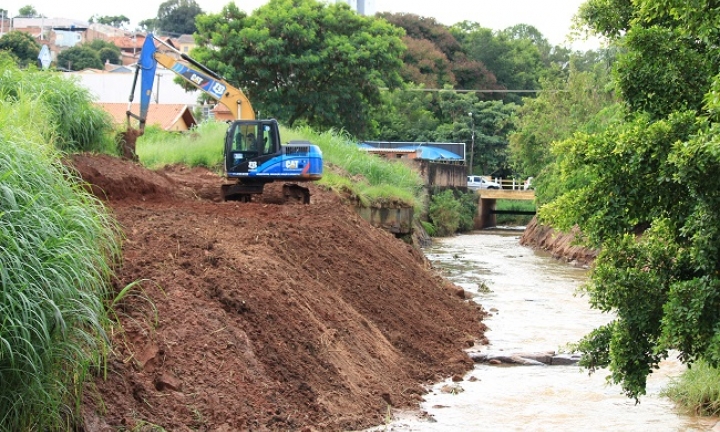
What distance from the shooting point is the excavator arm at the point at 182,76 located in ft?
81.5

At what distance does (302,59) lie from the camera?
47375mm

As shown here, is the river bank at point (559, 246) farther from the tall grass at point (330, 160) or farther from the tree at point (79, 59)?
the tree at point (79, 59)

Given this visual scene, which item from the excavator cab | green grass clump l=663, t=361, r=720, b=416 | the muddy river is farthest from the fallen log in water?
the excavator cab

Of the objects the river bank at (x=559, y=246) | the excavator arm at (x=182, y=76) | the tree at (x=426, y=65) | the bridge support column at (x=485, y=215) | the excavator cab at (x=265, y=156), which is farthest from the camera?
the tree at (x=426, y=65)

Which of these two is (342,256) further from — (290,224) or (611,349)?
(611,349)

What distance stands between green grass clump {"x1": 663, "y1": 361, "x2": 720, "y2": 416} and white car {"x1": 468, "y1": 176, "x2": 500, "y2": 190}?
61.9 m

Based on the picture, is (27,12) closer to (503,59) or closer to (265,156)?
(503,59)

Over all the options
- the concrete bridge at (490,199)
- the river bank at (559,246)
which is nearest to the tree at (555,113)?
the river bank at (559,246)

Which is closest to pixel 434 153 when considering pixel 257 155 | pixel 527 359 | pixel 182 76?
pixel 182 76

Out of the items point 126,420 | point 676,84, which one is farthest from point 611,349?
point 126,420

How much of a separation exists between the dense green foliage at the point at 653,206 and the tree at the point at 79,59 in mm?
109562

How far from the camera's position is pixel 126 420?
27.2 ft

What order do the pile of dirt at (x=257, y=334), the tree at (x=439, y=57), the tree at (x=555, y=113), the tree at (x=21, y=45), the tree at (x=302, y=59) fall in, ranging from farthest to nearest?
the tree at (x=21, y=45) < the tree at (x=439, y=57) < the tree at (x=555, y=113) < the tree at (x=302, y=59) < the pile of dirt at (x=257, y=334)

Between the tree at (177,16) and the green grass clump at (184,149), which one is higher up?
the tree at (177,16)
